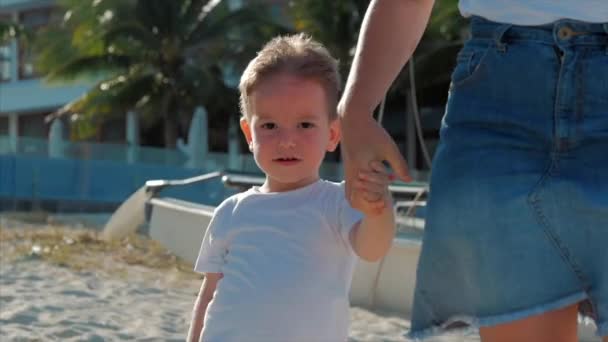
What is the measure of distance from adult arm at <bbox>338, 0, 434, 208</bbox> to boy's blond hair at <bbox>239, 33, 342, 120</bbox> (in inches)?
19.8

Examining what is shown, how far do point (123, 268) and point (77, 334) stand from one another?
10.3 ft

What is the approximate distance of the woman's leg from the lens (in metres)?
1.70

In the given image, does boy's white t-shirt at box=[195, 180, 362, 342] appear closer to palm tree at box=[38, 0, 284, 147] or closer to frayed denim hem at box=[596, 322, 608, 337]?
frayed denim hem at box=[596, 322, 608, 337]

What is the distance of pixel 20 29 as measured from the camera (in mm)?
24625

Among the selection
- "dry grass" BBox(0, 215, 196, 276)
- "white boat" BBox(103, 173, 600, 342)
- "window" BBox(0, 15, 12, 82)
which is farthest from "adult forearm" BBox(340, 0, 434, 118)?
"window" BBox(0, 15, 12, 82)

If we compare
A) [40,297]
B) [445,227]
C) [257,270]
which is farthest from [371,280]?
[445,227]

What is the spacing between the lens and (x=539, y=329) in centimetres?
170

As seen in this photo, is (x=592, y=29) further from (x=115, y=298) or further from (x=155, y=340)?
(x=115, y=298)

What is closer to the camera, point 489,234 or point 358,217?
point 489,234

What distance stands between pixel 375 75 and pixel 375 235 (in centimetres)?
41

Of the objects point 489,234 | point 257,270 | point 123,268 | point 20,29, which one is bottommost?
point 123,268

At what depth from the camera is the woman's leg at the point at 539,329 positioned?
1696mm

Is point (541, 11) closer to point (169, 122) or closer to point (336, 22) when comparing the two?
point (336, 22)

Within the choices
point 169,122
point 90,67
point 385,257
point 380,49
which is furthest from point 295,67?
point 169,122
